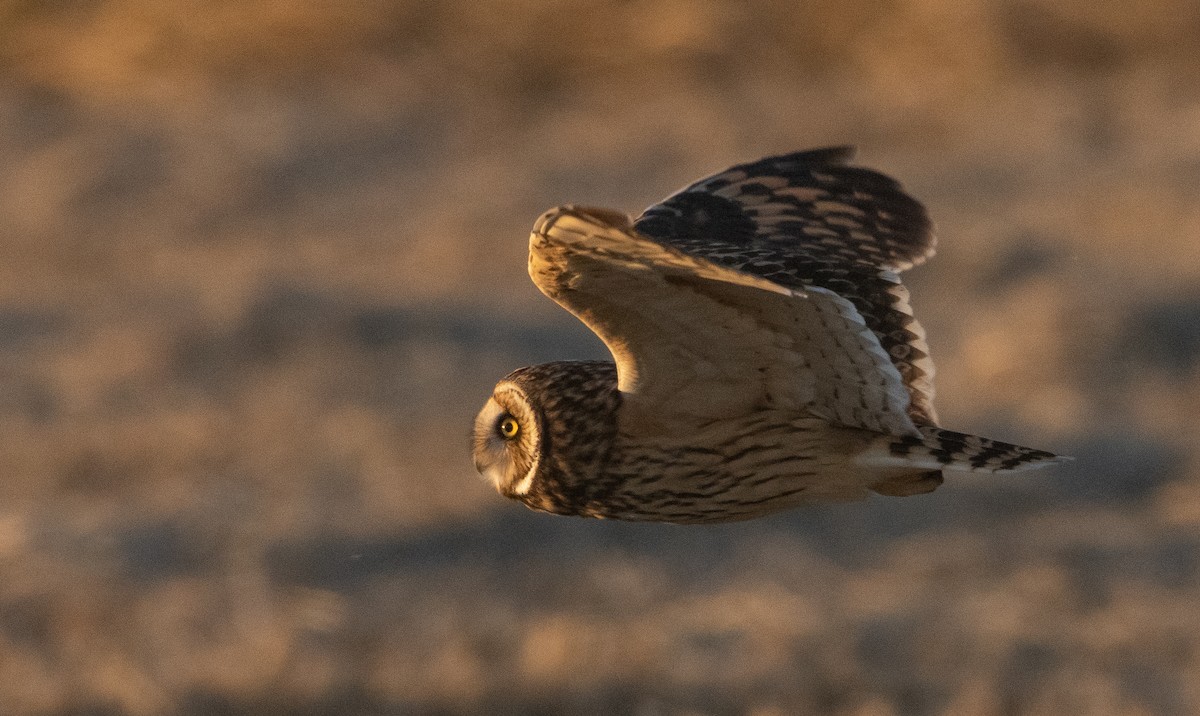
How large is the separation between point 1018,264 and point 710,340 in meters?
6.44

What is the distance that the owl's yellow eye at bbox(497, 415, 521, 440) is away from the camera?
3639 millimetres

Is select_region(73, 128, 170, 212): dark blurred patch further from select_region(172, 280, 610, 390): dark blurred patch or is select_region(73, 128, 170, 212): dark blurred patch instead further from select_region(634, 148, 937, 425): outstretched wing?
select_region(634, 148, 937, 425): outstretched wing

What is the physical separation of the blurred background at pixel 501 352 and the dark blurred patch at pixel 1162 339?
0.06ft

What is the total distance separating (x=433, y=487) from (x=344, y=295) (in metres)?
2.08

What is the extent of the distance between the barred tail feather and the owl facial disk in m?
0.66

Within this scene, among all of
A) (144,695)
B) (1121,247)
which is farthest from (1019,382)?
(144,695)

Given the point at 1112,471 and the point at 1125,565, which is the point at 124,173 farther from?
the point at 1125,565

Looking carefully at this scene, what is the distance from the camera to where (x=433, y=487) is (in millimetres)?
7848

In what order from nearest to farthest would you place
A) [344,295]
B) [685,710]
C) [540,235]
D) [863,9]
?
[540,235]
[685,710]
[344,295]
[863,9]

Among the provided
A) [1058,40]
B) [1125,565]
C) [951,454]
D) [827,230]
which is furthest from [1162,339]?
[951,454]

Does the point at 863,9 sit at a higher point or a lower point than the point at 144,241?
higher

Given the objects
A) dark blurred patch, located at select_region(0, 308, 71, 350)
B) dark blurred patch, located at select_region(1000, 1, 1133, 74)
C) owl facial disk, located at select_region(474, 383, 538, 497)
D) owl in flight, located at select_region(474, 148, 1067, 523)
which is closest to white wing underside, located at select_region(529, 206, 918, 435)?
owl in flight, located at select_region(474, 148, 1067, 523)

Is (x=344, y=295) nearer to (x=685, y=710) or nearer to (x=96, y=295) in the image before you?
(x=96, y=295)

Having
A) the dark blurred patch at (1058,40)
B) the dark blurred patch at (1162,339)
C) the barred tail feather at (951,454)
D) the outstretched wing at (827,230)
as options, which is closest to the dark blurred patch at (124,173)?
the dark blurred patch at (1058,40)
